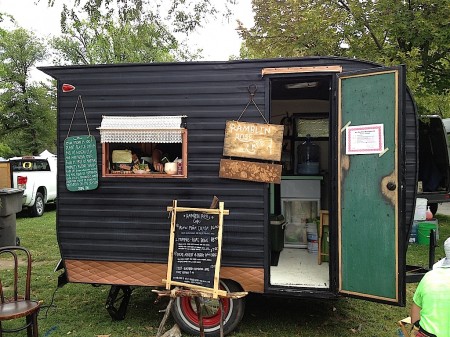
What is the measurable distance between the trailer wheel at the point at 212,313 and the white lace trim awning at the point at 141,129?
1486 mm

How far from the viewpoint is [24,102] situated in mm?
23359

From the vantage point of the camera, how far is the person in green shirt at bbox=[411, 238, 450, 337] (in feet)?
7.39

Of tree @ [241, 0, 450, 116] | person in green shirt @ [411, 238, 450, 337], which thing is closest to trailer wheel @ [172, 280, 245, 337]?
person in green shirt @ [411, 238, 450, 337]

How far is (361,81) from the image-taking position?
3.53 meters

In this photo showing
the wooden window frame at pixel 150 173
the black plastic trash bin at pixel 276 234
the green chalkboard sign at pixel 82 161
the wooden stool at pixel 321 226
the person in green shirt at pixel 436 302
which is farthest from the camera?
the black plastic trash bin at pixel 276 234

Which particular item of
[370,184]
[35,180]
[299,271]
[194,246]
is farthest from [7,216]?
[370,184]

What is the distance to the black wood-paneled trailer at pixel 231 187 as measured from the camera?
3.46m

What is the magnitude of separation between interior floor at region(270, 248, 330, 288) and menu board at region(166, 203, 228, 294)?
2.22 ft

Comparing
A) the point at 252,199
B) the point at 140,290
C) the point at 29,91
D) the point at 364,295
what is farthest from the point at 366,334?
the point at 29,91

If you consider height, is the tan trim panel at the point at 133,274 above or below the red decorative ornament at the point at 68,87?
below

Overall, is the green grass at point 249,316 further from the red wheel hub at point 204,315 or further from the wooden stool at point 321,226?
the wooden stool at point 321,226

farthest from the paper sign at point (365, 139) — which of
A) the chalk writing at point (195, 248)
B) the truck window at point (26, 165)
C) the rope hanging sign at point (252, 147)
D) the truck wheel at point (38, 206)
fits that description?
the truck window at point (26, 165)

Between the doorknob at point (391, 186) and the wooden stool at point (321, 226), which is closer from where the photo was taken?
the doorknob at point (391, 186)

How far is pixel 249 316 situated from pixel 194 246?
127 centimetres
